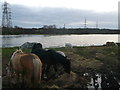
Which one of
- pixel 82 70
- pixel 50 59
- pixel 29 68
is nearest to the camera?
pixel 29 68

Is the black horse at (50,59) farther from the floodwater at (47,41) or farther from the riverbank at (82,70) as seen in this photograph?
the floodwater at (47,41)

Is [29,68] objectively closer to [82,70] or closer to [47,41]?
[82,70]

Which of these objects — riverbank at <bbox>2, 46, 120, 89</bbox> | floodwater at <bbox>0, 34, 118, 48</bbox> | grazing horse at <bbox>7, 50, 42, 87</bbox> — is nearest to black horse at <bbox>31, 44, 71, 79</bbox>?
riverbank at <bbox>2, 46, 120, 89</bbox>

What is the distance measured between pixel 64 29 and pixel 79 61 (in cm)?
4237

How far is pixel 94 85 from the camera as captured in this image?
7656 mm

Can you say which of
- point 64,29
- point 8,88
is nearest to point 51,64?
point 8,88

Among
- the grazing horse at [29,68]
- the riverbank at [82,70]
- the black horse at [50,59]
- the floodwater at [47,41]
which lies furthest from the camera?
the floodwater at [47,41]

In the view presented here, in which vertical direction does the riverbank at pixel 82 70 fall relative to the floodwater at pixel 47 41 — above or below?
below

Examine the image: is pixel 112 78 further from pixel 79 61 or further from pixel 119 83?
pixel 79 61

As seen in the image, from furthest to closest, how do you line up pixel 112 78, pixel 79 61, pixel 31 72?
1. pixel 79 61
2. pixel 112 78
3. pixel 31 72

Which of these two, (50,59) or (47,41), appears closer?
(50,59)

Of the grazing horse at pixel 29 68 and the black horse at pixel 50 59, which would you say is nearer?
the grazing horse at pixel 29 68

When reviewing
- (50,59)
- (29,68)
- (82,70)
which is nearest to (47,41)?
(82,70)

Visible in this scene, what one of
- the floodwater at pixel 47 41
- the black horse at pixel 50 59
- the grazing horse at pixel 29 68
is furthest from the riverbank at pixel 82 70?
the floodwater at pixel 47 41
